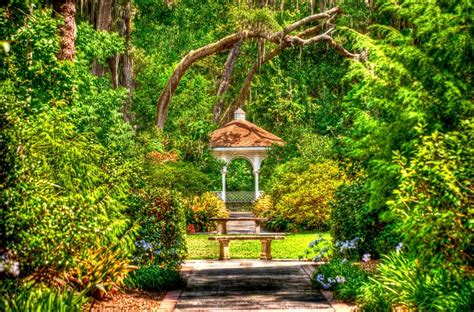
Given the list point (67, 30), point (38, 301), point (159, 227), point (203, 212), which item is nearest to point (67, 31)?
point (67, 30)

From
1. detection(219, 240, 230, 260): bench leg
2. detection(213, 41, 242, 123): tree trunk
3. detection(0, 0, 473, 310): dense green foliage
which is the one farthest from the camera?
detection(213, 41, 242, 123): tree trunk

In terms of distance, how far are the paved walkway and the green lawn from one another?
188 centimetres

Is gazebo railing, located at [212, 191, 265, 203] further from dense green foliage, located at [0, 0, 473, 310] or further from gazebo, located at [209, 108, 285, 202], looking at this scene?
dense green foliage, located at [0, 0, 473, 310]

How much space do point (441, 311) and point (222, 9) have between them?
1201 inches

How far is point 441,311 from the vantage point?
8.94 m

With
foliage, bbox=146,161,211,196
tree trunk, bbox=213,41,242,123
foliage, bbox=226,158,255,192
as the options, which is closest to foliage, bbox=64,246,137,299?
foliage, bbox=146,161,211,196

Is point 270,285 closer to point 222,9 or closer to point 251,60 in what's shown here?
point 222,9

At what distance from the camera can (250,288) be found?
14227 millimetres

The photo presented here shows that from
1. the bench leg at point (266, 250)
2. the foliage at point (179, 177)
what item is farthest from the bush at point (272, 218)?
the bench leg at point (266, 250)

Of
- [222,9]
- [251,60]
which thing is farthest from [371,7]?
[251,60]

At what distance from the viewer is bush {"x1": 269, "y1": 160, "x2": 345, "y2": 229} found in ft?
96.2

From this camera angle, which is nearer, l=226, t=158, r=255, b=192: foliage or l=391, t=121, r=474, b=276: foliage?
l=391, t=121, r=474, b=276: foliage

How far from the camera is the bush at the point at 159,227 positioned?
14.9 meters

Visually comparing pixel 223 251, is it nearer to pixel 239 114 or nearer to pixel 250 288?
A: pixel 250 288
